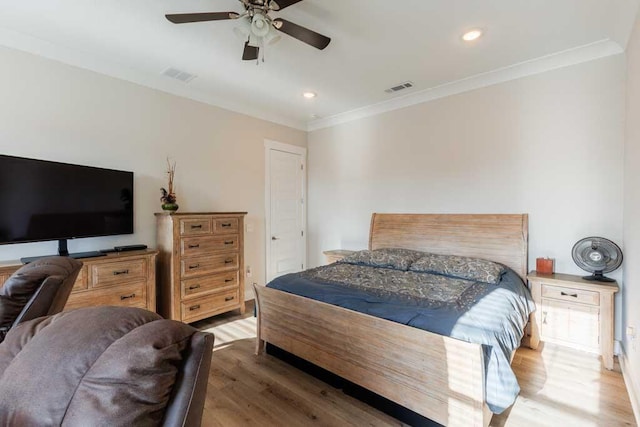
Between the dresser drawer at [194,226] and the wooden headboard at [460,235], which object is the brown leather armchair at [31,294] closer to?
the dresser drawer at [194,226]

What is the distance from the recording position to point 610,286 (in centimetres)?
254

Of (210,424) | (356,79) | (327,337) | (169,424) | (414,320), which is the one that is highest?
(356,79)

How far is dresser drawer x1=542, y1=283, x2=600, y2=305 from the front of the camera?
2619 mm

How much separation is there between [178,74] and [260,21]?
1837 millimetres

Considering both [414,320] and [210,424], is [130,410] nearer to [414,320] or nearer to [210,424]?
[210,424]

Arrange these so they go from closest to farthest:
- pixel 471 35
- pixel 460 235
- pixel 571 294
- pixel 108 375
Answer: pixel 108 375, pixel 471 35, pixel 571 294, pixel 460 235

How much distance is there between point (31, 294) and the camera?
4.65 feet

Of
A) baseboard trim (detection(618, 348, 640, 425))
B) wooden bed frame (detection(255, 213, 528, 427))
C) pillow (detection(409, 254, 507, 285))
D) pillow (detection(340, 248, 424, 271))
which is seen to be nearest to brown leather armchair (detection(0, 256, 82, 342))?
wooden bed frame (detection(255, 213, 528, 427))

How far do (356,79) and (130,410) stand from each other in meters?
3.56

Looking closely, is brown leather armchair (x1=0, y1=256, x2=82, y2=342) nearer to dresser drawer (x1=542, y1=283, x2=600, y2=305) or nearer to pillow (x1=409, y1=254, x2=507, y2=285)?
pillow (x1=409, y1=254, x2=507, y2=285)

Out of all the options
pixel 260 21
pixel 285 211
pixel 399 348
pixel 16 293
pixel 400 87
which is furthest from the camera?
pixel 285 211

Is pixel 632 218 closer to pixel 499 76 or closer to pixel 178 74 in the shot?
pixel 499 76

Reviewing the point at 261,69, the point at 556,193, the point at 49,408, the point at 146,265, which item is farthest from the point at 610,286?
the point at 146,265

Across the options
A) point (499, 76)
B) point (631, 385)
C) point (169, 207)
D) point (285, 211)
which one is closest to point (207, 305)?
point (169, 207)
